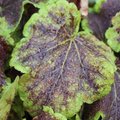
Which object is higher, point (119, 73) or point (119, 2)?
point (119, 2)

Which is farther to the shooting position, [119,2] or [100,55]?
[119,2]

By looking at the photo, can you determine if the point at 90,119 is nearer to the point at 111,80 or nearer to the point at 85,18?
the point at 111,80

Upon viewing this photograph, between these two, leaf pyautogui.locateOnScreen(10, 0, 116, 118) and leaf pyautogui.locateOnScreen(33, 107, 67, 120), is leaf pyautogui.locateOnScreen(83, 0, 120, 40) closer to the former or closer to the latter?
leaf pyautogui.locateOnScreen(10, 0, 116, 118)

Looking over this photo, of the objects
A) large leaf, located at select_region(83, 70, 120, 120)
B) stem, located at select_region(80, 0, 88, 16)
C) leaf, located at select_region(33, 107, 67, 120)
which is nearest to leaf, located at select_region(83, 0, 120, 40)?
stem, located at select_region(80, 0, 88, 16)

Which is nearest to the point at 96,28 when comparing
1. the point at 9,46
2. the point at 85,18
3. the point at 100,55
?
the point at 85,18

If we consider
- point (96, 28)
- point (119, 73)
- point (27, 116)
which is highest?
point (96, 28)

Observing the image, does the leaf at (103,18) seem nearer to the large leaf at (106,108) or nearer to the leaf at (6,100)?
the large leaf at (106,108)

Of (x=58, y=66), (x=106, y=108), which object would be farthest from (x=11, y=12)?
(x=106, y=108)
